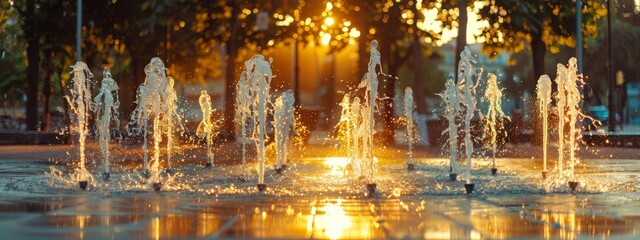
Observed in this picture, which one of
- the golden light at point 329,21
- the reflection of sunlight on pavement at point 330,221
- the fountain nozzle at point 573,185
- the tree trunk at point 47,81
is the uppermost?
the golden light at point 329,21

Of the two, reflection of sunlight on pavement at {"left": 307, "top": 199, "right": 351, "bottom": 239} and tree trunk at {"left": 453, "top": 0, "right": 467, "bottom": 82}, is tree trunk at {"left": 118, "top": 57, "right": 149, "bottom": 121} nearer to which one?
tree trunk at {"left": 453, "top": 0, "right": 467, "bottom": 82}

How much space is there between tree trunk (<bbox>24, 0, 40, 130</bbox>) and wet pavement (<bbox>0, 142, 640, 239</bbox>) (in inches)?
958

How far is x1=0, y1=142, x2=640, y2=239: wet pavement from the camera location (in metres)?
11.2

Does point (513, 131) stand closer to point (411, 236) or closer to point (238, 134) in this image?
point (238, 134)

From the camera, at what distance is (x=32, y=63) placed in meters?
45.8

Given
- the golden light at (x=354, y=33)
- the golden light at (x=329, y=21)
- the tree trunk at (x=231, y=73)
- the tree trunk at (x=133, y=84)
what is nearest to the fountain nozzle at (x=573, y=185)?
the golden light at (x=329, y=21)

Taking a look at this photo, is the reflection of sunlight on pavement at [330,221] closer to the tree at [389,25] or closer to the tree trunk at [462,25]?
the tree trunk at [462,25]

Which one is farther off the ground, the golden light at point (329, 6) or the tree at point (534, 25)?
the golden light at point (329, 6)

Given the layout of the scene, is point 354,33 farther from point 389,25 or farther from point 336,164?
point 336,164

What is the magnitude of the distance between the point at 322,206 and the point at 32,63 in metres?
33.6

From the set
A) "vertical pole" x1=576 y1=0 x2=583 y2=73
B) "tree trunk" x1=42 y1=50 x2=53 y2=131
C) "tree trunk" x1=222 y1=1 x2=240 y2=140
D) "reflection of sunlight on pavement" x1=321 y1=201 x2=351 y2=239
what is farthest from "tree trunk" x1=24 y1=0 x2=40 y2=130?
"reflection of sunlight on pavement" x1=321 y1=201 x2=351 y2=239

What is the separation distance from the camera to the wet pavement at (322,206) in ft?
36.9

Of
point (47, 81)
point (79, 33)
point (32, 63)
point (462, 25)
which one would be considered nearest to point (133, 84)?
point (47, 81)

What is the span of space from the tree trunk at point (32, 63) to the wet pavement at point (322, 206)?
958 inches
